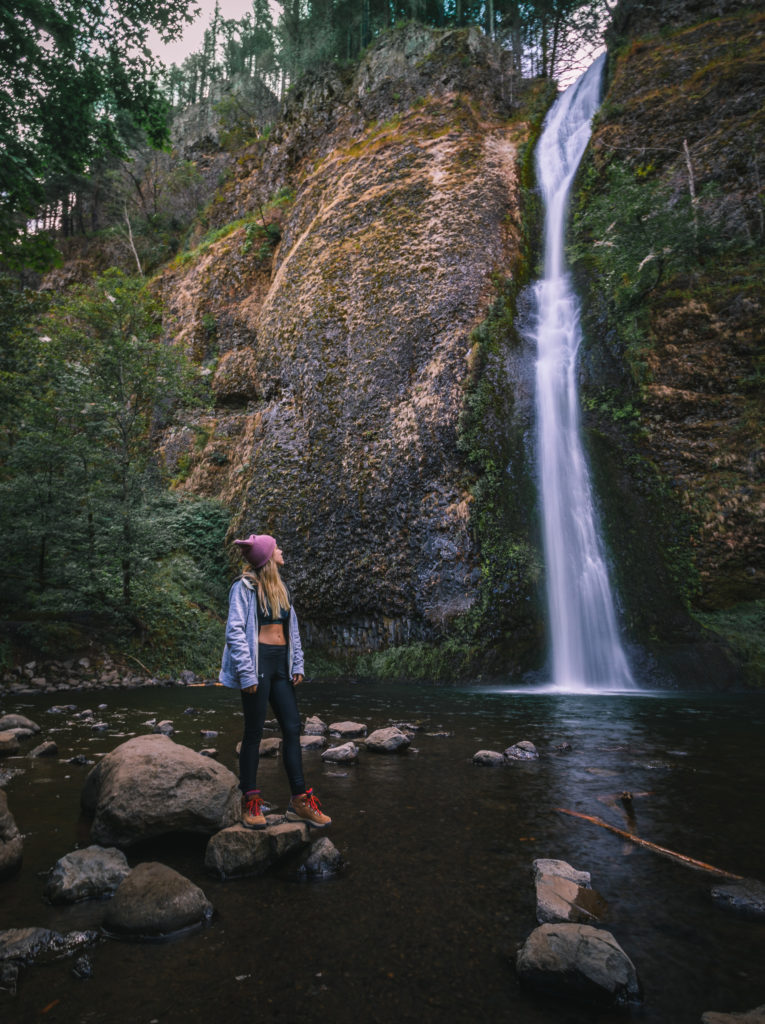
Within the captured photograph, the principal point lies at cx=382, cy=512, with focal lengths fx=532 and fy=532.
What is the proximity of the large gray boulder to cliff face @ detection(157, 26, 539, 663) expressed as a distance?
9.77 metres

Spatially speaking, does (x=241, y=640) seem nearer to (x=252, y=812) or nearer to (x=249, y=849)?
(x=252, y=812)

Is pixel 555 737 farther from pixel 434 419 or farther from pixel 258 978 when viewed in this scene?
pixel 434 419

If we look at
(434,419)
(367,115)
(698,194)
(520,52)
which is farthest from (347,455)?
(520,52)

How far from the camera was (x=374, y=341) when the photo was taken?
55.8 ft

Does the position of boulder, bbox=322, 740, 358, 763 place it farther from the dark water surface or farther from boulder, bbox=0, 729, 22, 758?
boulder, bbox=0, 729, 22, 758

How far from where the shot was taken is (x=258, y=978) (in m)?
2.07

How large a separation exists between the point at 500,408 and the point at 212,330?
17023 millimetres

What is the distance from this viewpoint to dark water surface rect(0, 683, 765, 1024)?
1938 mm

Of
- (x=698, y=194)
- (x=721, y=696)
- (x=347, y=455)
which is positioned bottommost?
(x=721, y=696)

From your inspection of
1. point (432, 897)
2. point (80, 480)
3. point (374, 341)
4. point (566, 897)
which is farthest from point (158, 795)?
point (374, 341)

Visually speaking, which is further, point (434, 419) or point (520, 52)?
point (520, 52)

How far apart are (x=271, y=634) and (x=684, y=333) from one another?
47.9 feet

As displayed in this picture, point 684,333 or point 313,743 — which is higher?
point 684,333

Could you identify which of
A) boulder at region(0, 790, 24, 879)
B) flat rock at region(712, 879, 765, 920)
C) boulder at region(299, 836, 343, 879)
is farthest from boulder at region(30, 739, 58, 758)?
flat rock at region(712, 879, 765, 920)
